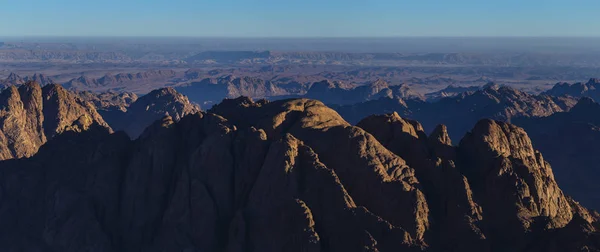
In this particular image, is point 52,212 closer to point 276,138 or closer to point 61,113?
point 276,138

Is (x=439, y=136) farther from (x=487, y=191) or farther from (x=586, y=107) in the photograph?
(x=586, y=107)

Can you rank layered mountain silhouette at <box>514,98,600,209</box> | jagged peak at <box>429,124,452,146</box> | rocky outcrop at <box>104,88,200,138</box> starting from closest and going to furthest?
jagged peak at <box>429,124,452,146</box>, layered mountain silhouette at <box>514,98,600,209</box>, rocky outcrop at <box>104,88,200,138</box>

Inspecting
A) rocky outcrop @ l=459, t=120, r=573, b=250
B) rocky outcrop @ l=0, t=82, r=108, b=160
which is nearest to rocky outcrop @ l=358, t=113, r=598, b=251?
rocky outcrop @ l=459, t=120, r=573, b=250

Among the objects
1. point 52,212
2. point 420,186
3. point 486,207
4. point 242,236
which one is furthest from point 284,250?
point 52,212

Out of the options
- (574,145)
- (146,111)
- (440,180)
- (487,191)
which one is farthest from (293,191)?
(146,111)

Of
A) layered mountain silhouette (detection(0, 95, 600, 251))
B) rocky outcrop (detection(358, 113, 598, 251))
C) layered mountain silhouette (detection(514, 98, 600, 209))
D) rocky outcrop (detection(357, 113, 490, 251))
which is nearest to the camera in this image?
rocky outcrop (detection(358, 113, 598, 251))

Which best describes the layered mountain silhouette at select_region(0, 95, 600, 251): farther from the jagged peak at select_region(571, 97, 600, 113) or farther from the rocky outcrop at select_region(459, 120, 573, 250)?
the jagged peak at select_region(571, 97, 600, 113)
